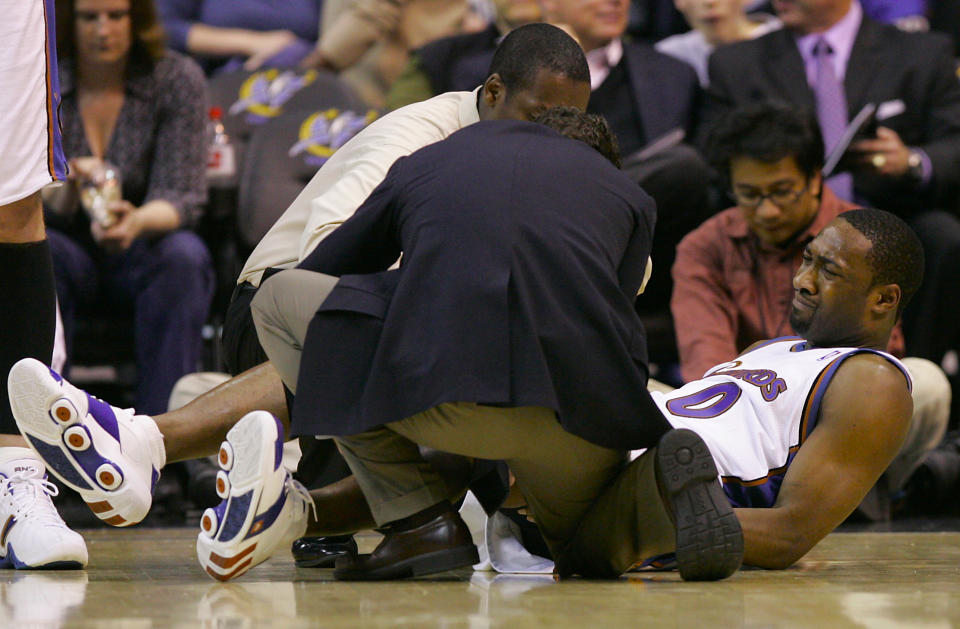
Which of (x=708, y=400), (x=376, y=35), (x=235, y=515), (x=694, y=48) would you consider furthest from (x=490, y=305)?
(x=376, y=35)

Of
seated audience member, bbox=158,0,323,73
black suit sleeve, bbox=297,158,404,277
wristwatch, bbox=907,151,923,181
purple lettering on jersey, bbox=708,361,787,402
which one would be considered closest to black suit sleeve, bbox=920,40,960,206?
wristwatch, bbox=907,151,923,181

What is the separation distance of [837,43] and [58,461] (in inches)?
125

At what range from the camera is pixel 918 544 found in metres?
2.79

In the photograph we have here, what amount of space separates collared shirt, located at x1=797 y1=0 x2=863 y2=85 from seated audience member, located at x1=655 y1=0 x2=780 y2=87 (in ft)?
1.58

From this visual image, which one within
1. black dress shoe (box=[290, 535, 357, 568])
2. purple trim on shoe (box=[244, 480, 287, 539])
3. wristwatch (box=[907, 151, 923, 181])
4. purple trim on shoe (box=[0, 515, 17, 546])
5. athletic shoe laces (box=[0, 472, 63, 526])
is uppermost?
purple trim on shoe (box=[244, 480, 287, 539])

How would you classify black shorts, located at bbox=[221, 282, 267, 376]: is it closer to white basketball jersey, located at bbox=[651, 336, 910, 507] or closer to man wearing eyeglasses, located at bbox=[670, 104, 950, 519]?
white basketball jersey, located at bbox=[651, 336, 910, 507]

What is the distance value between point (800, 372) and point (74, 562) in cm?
130

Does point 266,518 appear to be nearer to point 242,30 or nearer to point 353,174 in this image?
point 353,174

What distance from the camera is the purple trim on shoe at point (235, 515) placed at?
6.30ft

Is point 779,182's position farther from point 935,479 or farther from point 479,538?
point 479,538

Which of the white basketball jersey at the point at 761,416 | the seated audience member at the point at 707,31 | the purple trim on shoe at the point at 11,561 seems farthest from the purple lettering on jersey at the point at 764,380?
the seated audience member at the point at 707,31

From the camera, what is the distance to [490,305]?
6.17 feet

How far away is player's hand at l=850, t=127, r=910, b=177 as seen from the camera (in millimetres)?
4035

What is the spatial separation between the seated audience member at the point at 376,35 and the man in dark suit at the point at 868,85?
1.24 m
